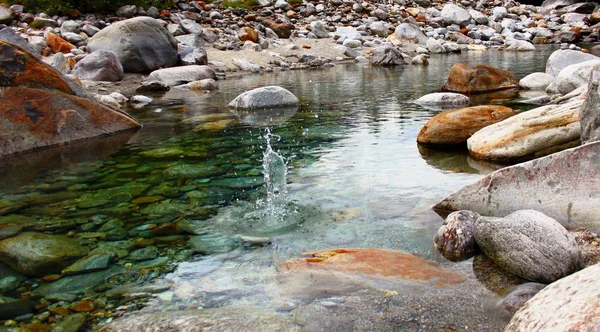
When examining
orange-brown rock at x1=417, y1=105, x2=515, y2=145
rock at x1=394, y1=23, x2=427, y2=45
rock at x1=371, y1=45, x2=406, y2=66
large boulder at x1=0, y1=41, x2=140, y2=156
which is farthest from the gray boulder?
rock at x1=394, y1=23, x2=427, y2=45

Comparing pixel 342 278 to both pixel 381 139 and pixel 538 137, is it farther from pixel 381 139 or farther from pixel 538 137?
pixel 381 139

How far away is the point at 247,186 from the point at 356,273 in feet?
8.10

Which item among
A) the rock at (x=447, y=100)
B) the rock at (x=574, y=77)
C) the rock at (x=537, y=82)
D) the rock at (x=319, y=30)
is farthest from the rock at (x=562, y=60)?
the rock at (x=319, y=30)

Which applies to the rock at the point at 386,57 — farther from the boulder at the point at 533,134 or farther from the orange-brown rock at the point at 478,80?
the boulder at the point at 533,134

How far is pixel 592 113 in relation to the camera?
4789 millimetres

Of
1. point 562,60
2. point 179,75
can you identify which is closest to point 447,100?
point 562,60

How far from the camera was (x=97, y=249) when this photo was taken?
427 centimetres

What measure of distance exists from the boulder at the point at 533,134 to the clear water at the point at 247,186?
0.87ft

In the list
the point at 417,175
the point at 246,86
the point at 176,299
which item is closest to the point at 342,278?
the point at 176,299

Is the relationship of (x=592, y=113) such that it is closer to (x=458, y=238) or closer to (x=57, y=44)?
(x=458, y=238)

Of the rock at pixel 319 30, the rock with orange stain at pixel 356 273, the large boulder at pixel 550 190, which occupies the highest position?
the rock at pixel 319 30

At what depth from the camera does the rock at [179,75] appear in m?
16.2

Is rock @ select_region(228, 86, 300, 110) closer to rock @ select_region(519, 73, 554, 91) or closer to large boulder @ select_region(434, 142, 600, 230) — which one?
rock @ select_region(519, 73, 554, 91)

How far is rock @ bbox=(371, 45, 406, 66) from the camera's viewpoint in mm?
21281
